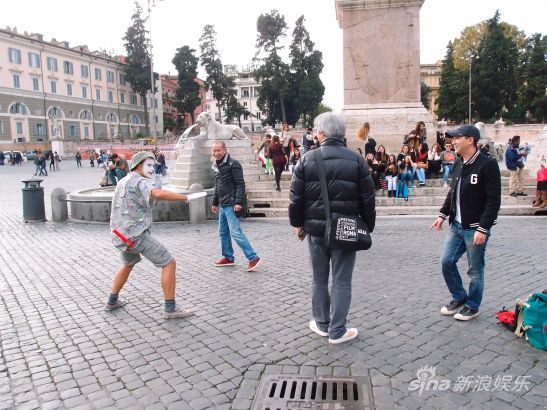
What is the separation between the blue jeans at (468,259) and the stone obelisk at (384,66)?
9687 mm

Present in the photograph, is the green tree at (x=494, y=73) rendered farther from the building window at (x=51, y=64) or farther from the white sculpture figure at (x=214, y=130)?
the building window at (x=51, y=64)

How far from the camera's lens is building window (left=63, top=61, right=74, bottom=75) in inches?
2753

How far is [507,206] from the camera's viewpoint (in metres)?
11.3

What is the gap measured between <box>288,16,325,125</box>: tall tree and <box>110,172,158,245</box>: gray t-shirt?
61528 mm

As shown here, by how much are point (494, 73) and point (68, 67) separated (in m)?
59.9

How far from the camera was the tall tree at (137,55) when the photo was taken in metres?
72.3

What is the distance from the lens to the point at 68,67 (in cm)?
7044

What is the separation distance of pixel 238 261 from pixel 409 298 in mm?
2832

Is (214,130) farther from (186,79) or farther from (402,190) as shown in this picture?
(186,79)

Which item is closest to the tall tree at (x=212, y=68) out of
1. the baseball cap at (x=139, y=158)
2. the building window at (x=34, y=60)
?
the building window at (x=34, y=60)

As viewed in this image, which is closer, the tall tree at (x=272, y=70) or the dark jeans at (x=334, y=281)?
the dark jeans at (x=334, y=281)

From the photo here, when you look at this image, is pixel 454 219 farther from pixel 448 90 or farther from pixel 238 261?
pixel 448 90

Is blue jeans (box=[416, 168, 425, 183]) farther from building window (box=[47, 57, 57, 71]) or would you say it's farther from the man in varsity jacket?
building window (box=[47, 57, 57, 71])

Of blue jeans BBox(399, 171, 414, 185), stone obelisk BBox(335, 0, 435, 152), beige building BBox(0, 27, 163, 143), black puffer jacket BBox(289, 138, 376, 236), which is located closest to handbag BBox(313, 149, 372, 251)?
black puffer jacket BBox(289, 138, 376, 236)
